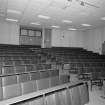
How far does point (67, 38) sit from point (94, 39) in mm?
2900

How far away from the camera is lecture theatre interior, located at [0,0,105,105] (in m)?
2.28

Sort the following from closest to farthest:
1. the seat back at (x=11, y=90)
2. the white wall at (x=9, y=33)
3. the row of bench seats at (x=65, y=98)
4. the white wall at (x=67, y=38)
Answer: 1. the row of bench seats at (x=65, y=98)
2. the seat back at (x=11, y=90)
3. the white wall at (x=9, y=33)
4. the white wall at (x=67, y=38)

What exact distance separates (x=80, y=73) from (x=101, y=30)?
7.22 meters

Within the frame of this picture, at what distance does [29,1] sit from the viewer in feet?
18.8

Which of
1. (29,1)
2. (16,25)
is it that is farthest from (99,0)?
(16,25)

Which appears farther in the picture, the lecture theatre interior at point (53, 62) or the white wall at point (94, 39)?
the white wall at point (94, 39)

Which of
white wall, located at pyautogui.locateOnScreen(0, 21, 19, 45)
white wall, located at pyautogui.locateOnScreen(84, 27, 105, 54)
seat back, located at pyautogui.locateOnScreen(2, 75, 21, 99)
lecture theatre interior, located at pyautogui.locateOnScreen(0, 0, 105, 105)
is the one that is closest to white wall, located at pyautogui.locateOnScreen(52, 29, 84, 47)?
lecture theatre interior, located at pyautogui.locateOnScreen(0, 0, 105, 105)

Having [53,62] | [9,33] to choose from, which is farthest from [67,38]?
[53,62]

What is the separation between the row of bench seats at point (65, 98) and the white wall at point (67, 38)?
1124 centimetres

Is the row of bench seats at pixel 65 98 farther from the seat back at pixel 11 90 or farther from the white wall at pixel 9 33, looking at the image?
the white wall at pixel 9 33

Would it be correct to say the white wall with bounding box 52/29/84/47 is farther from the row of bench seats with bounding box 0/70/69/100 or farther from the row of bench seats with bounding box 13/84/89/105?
the row of bench seats with bounding box 13/84/89/105

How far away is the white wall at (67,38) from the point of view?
45.6ft

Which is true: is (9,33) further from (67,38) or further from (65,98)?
(65,98)

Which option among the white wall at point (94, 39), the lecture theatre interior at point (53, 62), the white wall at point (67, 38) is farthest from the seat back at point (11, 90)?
the white wall at point (67, 38)
